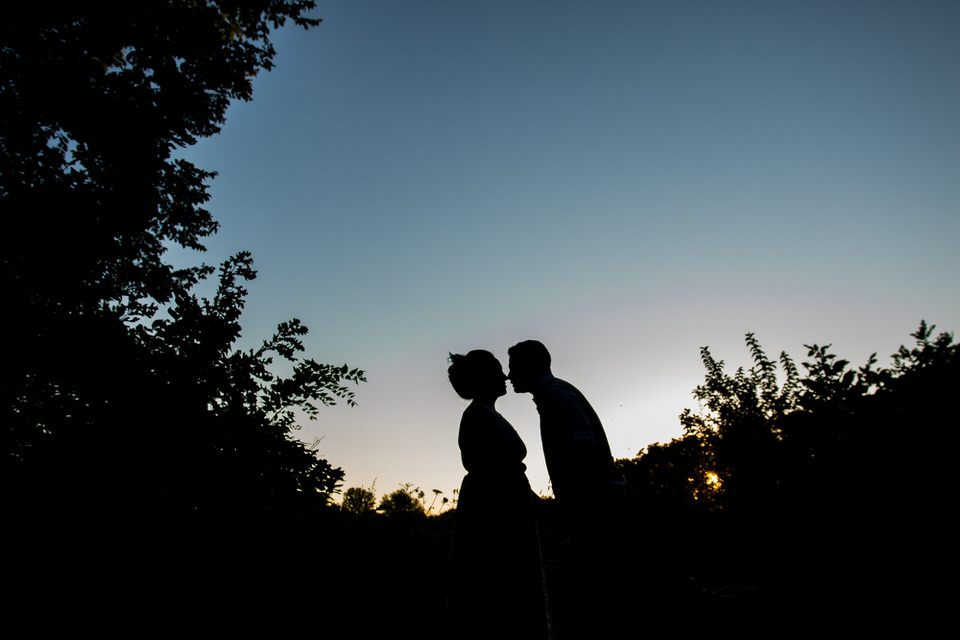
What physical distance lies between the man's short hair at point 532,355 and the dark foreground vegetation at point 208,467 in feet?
3.13

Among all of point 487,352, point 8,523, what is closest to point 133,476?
point 8,523

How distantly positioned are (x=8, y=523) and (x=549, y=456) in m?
3.24

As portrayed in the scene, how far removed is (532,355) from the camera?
2.80 metres

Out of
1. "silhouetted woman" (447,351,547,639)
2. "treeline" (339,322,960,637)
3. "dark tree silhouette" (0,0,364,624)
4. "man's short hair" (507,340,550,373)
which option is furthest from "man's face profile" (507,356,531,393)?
"dark tree silhouette" (0,0,364,624)

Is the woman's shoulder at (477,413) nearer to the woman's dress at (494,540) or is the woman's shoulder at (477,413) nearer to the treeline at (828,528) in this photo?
the woman's dress at (494,540)

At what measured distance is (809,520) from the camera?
2877 mm

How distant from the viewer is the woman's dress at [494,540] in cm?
227

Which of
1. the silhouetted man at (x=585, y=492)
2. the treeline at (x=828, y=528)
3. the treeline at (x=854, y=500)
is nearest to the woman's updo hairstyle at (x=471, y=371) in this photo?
the silhouetted man at (x=585, y=492)

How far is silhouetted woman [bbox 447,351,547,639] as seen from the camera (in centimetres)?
227

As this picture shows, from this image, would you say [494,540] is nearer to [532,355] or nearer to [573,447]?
[573,447]

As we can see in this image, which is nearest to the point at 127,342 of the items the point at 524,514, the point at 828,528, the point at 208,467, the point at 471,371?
the point at 208,467

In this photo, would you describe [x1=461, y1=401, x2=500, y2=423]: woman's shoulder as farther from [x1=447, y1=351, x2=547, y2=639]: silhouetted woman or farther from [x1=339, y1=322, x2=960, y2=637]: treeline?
[x1=339, y1=322, x2=960, y2=637]: treeline

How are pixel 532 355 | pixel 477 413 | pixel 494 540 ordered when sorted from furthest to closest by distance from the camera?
pixel 532 355 → pixel 477 413 → pixel 494 540

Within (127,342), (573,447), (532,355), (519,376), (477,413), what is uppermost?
(127,342)
